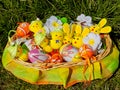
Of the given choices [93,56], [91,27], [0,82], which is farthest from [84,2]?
[0,82]

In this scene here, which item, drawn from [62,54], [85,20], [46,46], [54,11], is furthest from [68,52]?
[54,11]

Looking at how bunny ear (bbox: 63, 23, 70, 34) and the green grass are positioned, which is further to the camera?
the green grass

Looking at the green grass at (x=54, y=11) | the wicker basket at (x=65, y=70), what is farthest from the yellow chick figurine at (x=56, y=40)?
the green grass at (x=54, y=11)

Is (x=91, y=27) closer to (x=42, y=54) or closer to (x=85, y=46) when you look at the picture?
(x=85, y=46)

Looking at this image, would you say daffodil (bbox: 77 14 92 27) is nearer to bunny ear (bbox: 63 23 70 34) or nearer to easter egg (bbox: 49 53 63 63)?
bunny ear (bbox: 63 23 70 34)

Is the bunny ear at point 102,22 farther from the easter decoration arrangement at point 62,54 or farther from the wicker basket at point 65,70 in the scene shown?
the wicker basket at point 65,70

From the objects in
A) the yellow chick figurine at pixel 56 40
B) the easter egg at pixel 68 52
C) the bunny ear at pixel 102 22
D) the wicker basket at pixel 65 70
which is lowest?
the wicker basket at pixel 65 70

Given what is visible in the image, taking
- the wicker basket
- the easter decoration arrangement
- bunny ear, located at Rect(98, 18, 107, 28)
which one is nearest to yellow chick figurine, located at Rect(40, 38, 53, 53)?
the easter decoration arrangement
